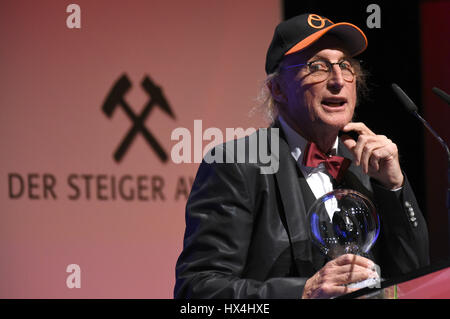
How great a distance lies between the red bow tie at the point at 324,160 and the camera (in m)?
2.07

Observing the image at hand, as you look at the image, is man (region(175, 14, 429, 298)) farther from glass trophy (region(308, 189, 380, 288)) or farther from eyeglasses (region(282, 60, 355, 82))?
glass trophy (region(308, 189, 380, 288))

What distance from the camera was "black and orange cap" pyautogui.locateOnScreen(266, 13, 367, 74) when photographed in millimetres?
2053

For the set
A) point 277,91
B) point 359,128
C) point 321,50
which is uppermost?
point 321,50

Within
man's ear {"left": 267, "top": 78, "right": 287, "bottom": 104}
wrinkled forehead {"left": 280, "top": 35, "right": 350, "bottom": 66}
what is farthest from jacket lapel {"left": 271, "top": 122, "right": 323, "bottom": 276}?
wrinkled forehead {"left": 280, "top": 35, "right": 350, "bottom": 66}

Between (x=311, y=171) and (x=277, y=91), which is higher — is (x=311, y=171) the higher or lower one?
the lower one

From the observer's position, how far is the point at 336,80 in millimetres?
2059

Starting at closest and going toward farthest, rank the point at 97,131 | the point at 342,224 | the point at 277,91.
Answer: the point at 342,224, the point at 277,91, the point at 97,131

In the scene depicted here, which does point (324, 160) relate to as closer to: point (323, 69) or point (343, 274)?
point (323, 69)

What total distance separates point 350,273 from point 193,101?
2.37 meters

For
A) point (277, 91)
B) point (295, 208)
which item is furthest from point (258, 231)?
point (277, 91)

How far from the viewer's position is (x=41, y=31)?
357 cm

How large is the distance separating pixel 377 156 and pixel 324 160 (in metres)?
0.20

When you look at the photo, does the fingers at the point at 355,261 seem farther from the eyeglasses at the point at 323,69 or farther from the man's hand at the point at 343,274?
the eyeglasses at the point at 323,69

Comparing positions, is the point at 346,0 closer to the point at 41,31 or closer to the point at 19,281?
the point at 41,31
